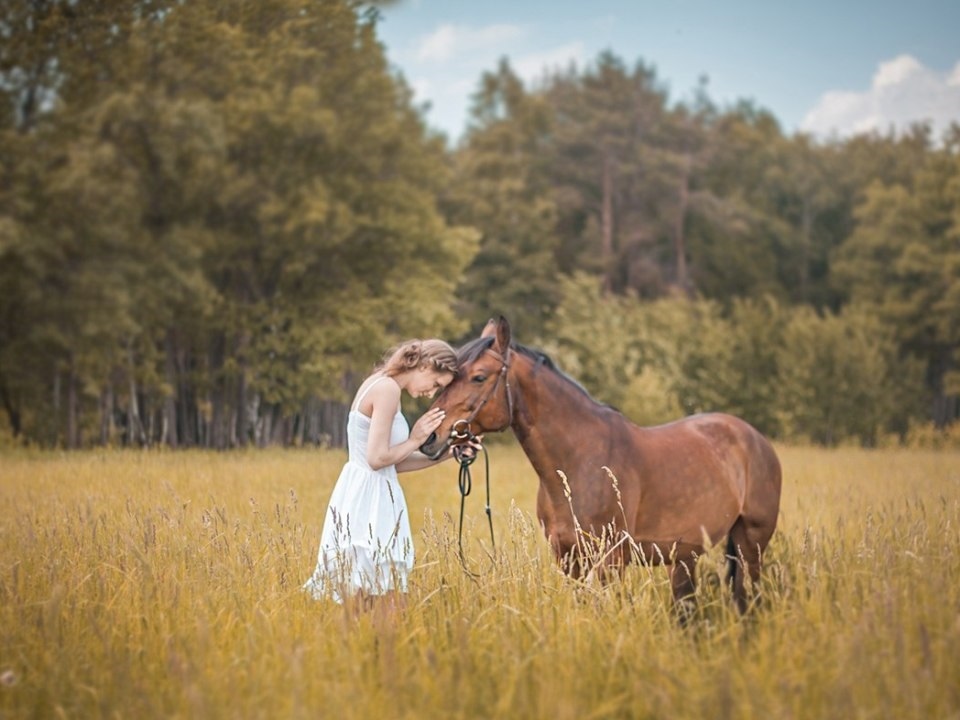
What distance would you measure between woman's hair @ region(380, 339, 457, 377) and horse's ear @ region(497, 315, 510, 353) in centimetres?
40

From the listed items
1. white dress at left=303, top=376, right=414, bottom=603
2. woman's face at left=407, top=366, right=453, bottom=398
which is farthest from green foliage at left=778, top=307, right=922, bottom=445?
white dress at left=303, top=376, right=414, bottom=603

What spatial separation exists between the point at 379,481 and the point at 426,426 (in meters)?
0.40

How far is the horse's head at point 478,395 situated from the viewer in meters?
5.77

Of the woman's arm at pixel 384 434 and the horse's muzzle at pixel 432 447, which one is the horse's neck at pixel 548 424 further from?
the woman's arm at pixel 384 434

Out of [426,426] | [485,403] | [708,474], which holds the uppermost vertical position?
[485,403]

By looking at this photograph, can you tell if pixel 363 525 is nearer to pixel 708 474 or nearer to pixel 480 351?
pixel 480 351

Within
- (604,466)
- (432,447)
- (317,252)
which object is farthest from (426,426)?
(317,252)

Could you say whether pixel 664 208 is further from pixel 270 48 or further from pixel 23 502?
pixel 23 502

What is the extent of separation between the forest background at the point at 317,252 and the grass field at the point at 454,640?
13.9 m

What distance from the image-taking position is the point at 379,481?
5594 millimetres

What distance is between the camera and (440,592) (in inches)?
212

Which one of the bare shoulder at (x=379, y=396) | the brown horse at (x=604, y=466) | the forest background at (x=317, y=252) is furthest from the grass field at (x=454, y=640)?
the forest background at (x=317, y=252)

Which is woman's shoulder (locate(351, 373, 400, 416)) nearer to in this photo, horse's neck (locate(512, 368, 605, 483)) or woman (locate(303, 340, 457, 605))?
woman (locate(303, 340, 457, 605))

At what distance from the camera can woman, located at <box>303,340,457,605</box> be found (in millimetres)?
5375
